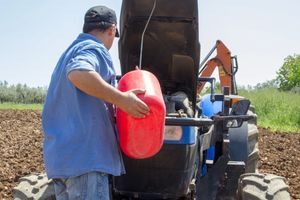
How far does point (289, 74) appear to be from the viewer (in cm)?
5688

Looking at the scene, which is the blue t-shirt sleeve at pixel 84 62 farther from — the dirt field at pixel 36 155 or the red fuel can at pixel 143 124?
the dirt field at pixel 36 155

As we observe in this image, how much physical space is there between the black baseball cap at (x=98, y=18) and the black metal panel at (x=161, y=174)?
42.2 inches

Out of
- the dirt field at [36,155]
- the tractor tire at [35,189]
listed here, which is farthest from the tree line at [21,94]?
the tractor tire at [35,189]

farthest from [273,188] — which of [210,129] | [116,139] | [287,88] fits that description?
[287,88]

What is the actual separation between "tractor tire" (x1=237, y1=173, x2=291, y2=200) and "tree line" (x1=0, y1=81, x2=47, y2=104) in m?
42.5

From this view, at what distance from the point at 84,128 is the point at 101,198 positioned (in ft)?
1.32

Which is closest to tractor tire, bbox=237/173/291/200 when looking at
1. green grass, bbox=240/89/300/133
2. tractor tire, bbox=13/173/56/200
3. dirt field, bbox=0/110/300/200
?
tractor tire, bbox=13/173/56/200

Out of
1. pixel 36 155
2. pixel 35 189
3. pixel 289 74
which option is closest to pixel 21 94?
pixel 289 74

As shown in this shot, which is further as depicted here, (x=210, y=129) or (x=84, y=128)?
(x=210, y=129)

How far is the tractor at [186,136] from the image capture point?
4234mm

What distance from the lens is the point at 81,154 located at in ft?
10.7

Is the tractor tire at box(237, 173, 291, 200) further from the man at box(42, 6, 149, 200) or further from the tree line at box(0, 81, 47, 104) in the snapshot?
the tree line at box(0, 81, 47, 104)

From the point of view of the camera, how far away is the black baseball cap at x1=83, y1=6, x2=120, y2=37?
136 inches

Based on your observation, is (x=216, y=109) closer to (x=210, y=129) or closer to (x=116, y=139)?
(x=210, y=129)
